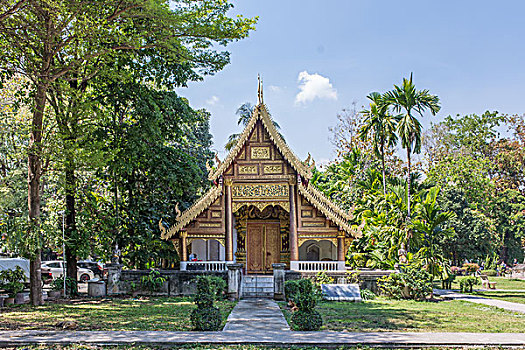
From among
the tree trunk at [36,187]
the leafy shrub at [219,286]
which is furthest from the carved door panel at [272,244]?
the tree trunk at [36,187]

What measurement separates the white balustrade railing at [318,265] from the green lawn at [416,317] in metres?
2.84

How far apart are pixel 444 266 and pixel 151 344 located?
16733mm

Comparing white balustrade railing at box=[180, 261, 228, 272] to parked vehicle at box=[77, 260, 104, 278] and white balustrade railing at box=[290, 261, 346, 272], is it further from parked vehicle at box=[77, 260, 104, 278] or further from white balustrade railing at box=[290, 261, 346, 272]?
parked vehicle at box=[77, 260, 104, 278]

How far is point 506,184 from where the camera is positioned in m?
44.7

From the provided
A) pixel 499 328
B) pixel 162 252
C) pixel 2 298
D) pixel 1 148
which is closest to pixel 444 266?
pixel 499 328

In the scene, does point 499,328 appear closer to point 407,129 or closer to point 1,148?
point 407,129

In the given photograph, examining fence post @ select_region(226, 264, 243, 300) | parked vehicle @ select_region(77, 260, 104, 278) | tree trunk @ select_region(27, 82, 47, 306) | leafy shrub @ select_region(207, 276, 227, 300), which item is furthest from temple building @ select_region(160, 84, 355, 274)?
parked vehicle @ select_region(77, 260, 104, 278)

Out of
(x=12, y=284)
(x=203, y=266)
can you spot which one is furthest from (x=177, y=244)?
(x=12, y=284)

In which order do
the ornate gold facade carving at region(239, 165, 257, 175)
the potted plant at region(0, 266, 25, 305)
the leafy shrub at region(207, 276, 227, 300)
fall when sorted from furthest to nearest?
1. the ornate gold facade carving at region(239, 165, 257, 175)
2. the leafy shrub at region(207, 276, 227, 300)
3. the potted plant at region(0, 266, 25, 305)

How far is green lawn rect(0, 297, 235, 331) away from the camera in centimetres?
1120

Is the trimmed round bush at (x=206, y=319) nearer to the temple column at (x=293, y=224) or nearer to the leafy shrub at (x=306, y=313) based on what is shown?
the leafy shrub at (x=306, y=313)

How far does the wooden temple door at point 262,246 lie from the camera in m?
22.7

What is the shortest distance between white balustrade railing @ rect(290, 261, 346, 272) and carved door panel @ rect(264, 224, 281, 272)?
260 cm

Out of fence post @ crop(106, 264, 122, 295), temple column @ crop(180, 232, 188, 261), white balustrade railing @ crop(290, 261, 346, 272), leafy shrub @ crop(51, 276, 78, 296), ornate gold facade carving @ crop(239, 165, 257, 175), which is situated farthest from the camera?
ornate gold facade carving @ crop(239, 165, 257, 175)
